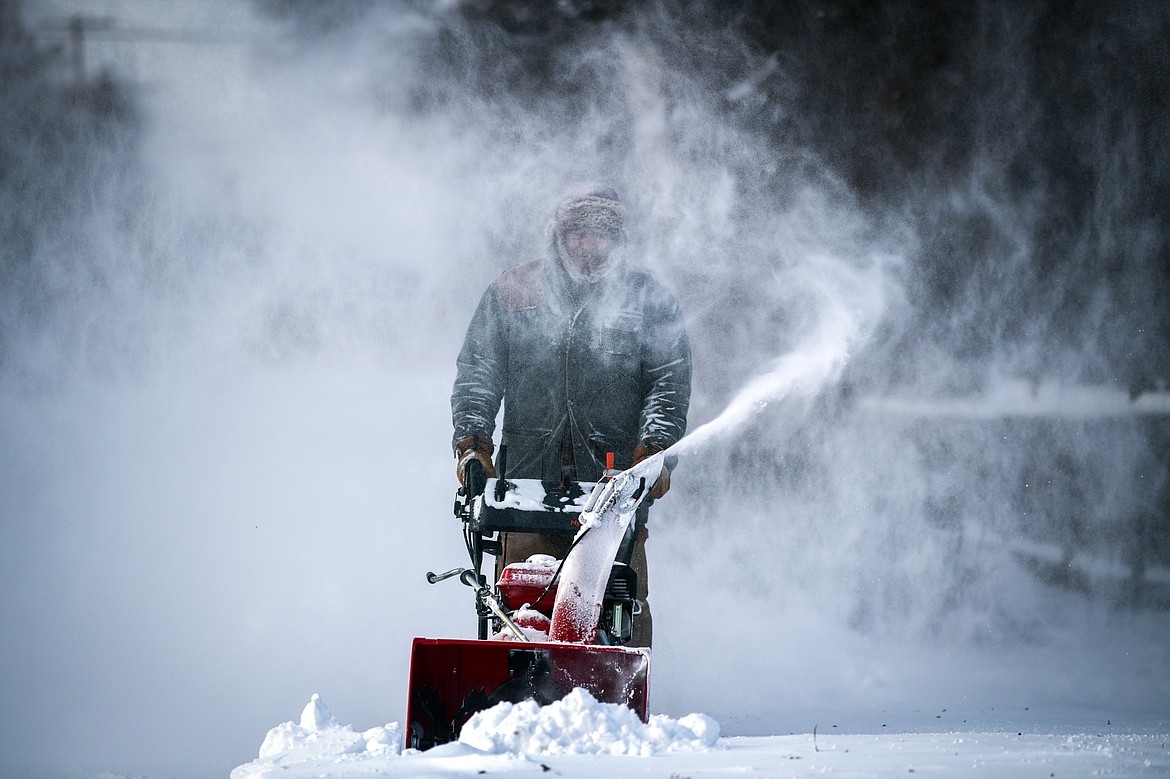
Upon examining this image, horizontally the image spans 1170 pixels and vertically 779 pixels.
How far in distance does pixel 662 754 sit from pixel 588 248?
2.69 meters

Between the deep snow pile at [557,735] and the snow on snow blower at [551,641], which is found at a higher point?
→ the snow on snow blower at [551,641]

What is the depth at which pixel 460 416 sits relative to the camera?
4.49 meters

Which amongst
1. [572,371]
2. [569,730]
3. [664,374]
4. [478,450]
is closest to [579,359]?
[572,371]

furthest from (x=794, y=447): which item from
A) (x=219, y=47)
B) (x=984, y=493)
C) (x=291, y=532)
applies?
(x=219, y=47)

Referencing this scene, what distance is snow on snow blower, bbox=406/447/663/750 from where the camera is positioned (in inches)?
118

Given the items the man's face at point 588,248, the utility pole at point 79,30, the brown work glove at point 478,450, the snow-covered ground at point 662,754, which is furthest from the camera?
the utility pole at point 79,30

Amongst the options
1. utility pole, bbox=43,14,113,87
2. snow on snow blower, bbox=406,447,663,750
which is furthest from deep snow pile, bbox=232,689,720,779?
utility pole, bbox=43,14,113,87

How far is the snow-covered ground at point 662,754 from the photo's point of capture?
2.49 meters

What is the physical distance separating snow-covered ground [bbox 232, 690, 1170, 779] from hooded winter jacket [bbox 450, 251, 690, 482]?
169cm

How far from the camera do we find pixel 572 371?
470 centimetres

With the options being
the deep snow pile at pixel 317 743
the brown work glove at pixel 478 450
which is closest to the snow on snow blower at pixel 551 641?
the deep snow pile at pixel 317 743

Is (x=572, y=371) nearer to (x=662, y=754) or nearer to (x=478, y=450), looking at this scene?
(x=478, y=450)

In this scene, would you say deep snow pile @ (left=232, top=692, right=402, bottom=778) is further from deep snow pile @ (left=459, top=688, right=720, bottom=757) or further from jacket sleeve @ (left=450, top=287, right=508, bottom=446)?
jacket sleeve @ (left=450, top=287, right=508, bottom=446)

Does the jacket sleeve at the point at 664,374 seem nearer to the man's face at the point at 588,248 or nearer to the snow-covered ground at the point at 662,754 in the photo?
the man's face at the point at 588,248
